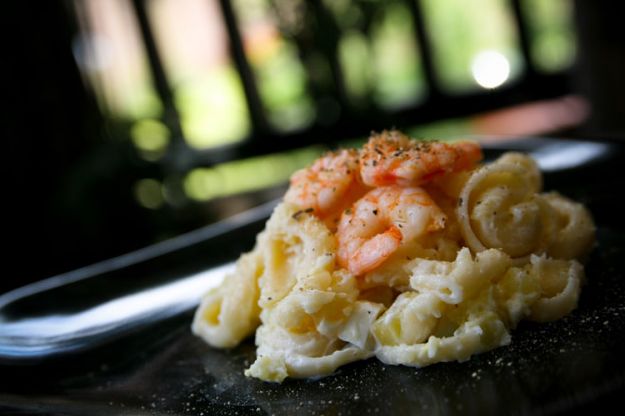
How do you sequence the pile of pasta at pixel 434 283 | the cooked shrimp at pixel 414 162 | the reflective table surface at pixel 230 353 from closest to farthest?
the reflective table surface at pixel 230 353 → the pile of pasta at pixel 434 283 → the cooked shrimp at pixel 414 162

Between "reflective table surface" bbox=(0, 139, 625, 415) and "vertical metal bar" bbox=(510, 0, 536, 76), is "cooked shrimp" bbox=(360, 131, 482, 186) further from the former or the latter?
"vertical metal bar" bbox=(510, 0, 536, 76)

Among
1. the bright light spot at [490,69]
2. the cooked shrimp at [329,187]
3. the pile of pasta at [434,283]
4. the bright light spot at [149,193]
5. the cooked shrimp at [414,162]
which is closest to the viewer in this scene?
the pile of pasta at [434,283]

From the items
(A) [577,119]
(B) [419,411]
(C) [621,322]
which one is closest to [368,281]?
(B) [419,411]

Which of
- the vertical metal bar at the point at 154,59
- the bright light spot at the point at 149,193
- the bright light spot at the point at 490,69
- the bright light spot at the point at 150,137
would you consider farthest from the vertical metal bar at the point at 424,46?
the bright light spot at the point at 149,193

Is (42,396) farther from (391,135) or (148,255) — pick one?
(391,135)

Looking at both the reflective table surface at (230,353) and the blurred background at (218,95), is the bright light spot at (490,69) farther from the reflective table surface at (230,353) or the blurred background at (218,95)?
the reflective table surface at (230,353)

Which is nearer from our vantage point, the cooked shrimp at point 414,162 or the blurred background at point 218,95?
the cooked shrimp at point 414,162

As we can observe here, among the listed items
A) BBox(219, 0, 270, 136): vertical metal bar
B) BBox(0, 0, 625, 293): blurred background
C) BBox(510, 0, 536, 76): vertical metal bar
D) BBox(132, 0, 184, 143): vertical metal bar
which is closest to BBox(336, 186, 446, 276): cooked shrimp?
BBox(0, 0, 625, 293): blurred background
